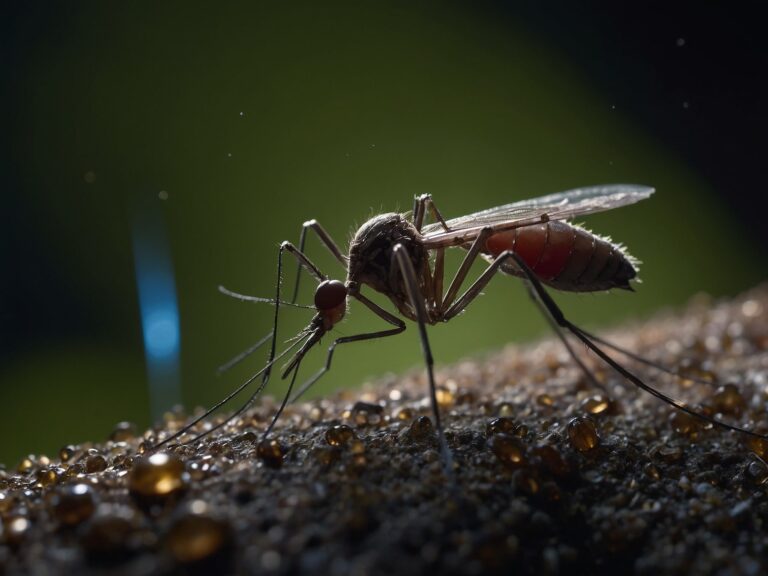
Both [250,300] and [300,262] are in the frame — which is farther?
[250,300]

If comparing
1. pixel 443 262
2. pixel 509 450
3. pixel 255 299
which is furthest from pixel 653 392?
pixel 255 299

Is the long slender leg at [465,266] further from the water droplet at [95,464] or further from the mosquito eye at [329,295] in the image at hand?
the water droplet at [95,464]

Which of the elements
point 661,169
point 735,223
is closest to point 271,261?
point 661,169

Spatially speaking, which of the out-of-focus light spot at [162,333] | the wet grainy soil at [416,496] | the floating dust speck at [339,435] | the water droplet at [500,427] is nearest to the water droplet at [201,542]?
the wet grainy soil at [416,496]

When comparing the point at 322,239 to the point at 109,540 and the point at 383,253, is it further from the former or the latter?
the point at 109,540

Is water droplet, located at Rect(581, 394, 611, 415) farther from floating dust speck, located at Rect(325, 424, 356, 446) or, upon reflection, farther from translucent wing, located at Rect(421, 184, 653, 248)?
floating dust speck, located at Rect(325, 424, 356, 446)

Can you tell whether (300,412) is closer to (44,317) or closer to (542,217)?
(542,217)

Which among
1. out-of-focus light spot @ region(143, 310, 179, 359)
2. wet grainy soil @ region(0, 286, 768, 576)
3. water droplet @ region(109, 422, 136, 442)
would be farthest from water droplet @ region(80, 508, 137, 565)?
out-of-focus light spot @ region(143, 310, 179, 359)
